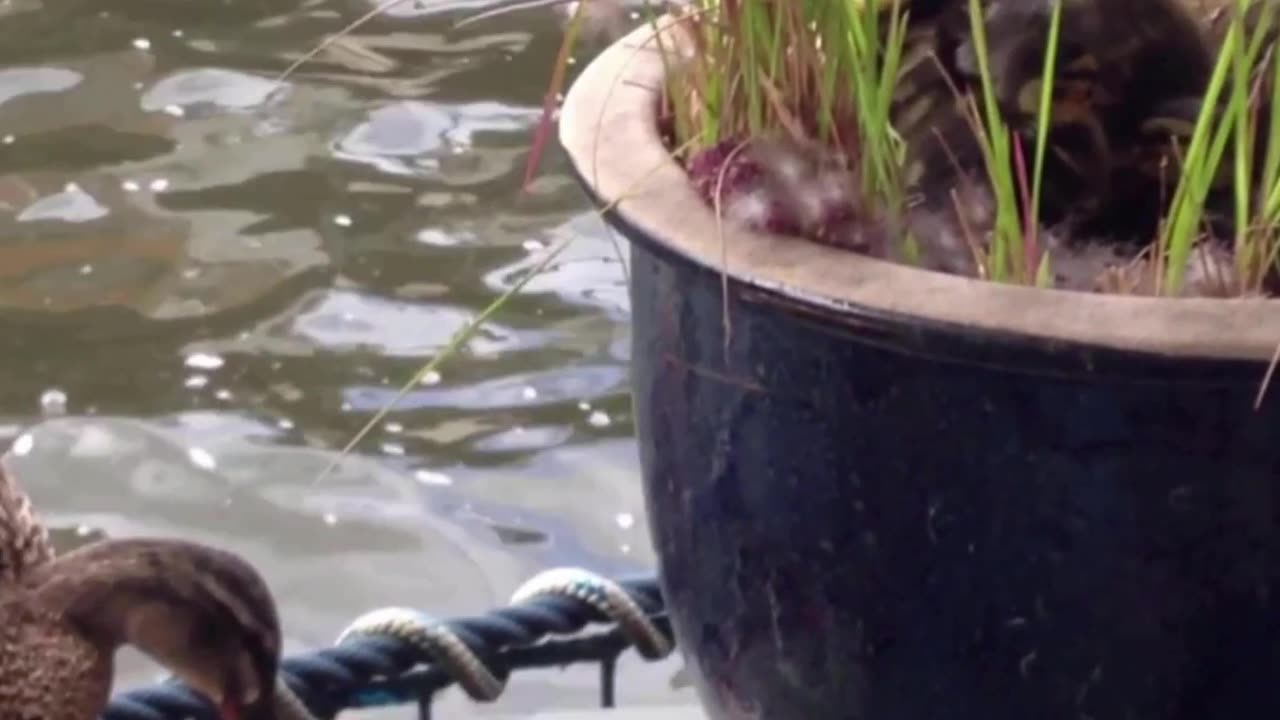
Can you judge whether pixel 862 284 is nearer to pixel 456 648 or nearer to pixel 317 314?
pixel 456 648

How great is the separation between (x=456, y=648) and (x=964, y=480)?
493 mm

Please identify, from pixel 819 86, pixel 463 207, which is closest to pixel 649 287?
pixel 819 86

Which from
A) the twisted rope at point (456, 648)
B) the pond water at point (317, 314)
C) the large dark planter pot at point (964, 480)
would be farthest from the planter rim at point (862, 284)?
the pond water at point (317, 314)

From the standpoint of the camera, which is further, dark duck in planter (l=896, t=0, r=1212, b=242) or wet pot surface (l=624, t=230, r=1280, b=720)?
dark duck in planter (l=896, t=0, r=1212, b=242)

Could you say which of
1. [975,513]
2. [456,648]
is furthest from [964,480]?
[456,648]

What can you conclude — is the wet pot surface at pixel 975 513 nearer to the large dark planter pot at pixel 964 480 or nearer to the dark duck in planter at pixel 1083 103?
the large dark planter pot at pixel 964 480

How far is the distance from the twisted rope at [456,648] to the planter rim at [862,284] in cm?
37

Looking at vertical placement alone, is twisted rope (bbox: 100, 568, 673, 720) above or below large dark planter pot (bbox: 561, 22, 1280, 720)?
below

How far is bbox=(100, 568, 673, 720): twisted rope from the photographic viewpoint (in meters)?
1.19

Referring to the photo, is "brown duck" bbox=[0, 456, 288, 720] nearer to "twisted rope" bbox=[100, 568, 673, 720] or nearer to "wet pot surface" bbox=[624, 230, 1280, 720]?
"twisted rope" bbox=[100, 568, 673, 720]

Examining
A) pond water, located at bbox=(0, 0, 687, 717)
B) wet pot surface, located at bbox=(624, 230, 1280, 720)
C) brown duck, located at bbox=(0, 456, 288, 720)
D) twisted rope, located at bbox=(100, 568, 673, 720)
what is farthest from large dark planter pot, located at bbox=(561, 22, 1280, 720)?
pond water, located at bbox=(0, 0, 687, 717)

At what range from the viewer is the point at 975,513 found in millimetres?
753

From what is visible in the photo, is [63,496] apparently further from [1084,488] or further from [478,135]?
[1084,488]

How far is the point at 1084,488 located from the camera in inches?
29.0
